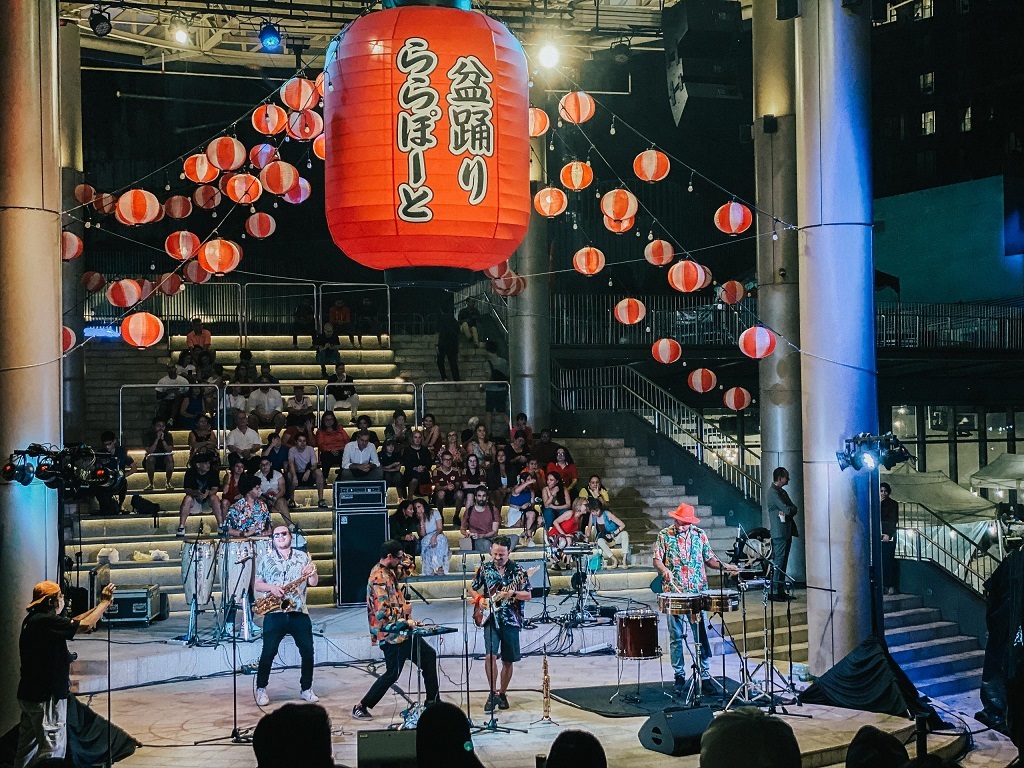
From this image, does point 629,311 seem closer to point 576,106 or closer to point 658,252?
point 658,252

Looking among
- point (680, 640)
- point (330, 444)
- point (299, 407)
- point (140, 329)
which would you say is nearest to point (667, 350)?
point (330, 444)

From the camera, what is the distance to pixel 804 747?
10.0 meters

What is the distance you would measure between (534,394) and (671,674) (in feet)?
30.9

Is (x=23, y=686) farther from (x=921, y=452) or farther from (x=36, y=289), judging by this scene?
(x=921, y=452)

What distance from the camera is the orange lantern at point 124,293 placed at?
17234 millimetres

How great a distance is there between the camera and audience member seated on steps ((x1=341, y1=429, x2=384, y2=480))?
57.3ft

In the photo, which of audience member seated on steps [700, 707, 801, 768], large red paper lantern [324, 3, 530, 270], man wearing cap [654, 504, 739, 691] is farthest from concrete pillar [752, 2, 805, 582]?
audience member seated on steps [700, 707, 801, 768]

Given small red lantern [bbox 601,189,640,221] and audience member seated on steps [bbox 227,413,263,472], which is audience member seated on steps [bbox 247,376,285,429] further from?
small red lantern [bbox 601,189,640,221]

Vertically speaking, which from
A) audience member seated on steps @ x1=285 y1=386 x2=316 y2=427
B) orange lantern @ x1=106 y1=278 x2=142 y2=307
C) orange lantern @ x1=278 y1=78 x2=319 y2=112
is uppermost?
orange lantern @ x1=278 y1=78 x2=319 y2=112

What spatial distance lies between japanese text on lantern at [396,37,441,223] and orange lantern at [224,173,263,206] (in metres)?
9.34

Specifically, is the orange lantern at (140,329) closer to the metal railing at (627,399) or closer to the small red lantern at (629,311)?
the small red lantern at (629,311)

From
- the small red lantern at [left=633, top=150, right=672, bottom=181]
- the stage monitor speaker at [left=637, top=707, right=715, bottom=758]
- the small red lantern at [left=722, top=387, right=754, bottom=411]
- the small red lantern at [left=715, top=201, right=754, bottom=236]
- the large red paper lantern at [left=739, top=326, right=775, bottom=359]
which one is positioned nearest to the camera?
the stage monitor speaker at [left=637, top=707, right=715, bottom=758]

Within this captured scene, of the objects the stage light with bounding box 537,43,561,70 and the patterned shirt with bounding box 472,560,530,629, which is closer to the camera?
the patterned shirt with bounding box 472,560,530,629

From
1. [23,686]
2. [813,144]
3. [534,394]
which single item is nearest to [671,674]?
[813,144]
